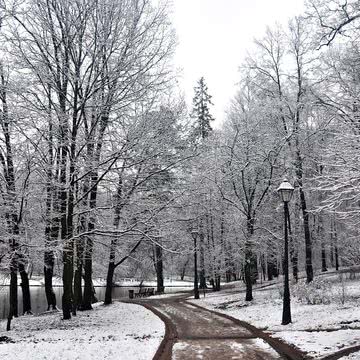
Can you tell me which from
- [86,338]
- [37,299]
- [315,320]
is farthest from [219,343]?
[37,299]

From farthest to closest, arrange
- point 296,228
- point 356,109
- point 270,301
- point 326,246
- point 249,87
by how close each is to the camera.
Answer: point 326,246 → point 296,228 → point 249,87 → point 270,301 → point 356,109

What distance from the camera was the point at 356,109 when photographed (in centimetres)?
1163

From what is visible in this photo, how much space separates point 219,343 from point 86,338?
380 cm

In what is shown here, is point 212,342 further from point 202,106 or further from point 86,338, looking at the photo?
point 202,106

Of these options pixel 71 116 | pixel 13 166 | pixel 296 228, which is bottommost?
pixel 296 228

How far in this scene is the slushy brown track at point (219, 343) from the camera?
30.4ft

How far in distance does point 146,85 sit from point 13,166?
648 centimetres

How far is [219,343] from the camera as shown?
11.0 metres

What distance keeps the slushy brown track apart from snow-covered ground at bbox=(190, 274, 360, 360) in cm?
48

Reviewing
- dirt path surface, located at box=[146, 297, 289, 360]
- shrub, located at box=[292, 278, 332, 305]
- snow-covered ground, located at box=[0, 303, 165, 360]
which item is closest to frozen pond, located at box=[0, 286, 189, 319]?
snow-covered ground, located at box=[0, 303, 165, 360]

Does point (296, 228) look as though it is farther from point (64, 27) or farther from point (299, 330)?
point (64, 27)

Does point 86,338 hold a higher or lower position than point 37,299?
higher

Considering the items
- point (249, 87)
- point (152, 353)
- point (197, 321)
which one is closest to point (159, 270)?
point (249, 87)

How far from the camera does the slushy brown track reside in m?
9.27
